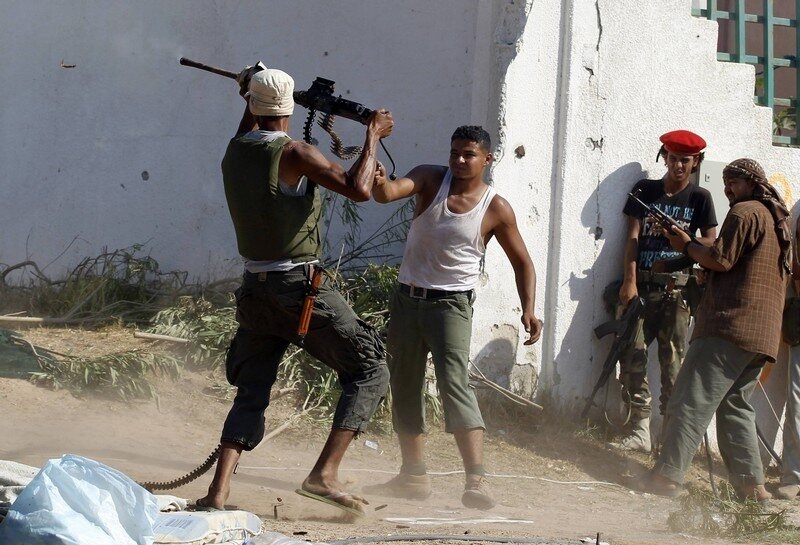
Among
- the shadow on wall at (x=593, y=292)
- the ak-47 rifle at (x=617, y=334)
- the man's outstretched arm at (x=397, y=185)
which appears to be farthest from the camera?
the shadow on wall at (x=593, y=292)

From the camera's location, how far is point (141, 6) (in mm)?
8141

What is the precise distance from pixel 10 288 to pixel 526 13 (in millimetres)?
4133

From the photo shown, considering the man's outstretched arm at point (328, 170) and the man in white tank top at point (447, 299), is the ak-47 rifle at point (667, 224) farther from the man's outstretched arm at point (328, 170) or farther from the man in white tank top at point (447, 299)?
the man's outstretched arm at point (328, 170)

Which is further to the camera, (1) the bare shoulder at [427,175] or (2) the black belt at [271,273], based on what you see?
(1) the bare shoulder at [427,175]

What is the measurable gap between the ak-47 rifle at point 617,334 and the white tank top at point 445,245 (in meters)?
1.85

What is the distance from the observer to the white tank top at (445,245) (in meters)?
5.62

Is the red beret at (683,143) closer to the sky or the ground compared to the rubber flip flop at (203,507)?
closer to the sky

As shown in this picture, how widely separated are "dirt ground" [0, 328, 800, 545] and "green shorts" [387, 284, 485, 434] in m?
0.46

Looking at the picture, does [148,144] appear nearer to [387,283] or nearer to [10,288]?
[10,288]

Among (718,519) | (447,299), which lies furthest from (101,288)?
(718,519)

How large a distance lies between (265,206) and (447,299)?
138 centimetres

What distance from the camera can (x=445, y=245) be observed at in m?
5.62

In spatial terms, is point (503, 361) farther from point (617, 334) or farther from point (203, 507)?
point (203, 507)

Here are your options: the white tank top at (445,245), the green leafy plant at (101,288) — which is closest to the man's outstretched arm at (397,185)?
the white tank top at (445,245)
